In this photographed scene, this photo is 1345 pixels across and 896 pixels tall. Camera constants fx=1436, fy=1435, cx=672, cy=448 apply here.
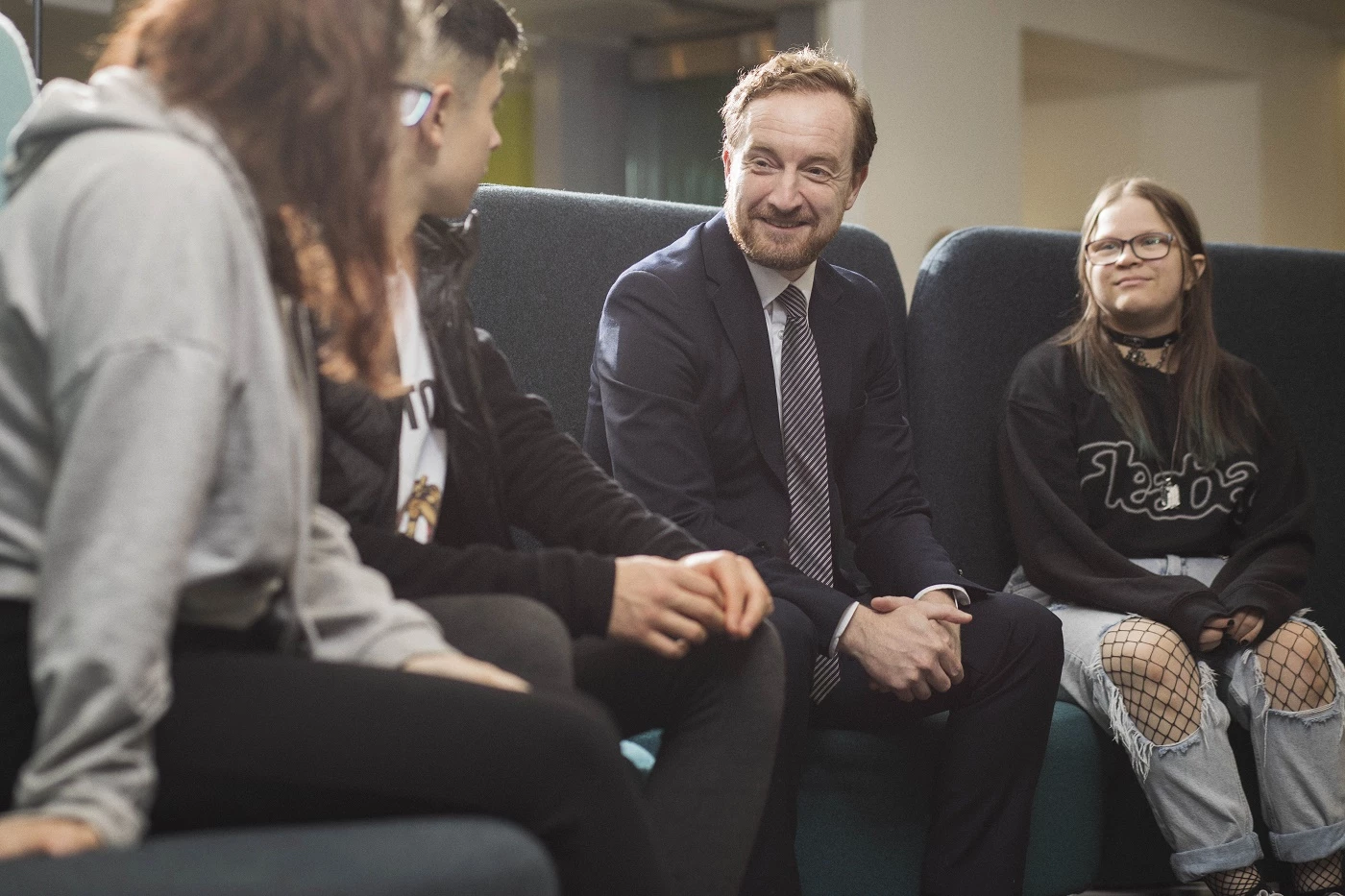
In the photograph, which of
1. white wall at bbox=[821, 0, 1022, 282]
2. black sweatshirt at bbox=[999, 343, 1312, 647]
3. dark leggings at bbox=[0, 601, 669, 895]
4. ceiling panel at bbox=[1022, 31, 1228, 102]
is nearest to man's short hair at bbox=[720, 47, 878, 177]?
black sweatshirt at bbox=[999, 343, 1312, 647]

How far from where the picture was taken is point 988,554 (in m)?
2.48

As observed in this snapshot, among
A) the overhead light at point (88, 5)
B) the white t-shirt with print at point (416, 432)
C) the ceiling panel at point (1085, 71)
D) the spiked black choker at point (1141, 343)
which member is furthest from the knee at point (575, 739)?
the ceiling panel at point (1085, 71)

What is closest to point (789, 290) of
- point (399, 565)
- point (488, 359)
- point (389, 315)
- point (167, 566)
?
point (488, 359)

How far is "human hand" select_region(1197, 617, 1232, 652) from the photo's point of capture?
213 cm

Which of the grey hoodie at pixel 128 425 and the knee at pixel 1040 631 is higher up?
the grey hoodie at pixel 128 425

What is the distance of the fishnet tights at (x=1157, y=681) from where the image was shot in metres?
2.03

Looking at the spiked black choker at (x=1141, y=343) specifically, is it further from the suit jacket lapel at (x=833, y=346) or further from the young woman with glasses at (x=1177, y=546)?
the suit jacket lapel at (x=833, y=346)

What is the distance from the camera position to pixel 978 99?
6.93 metres

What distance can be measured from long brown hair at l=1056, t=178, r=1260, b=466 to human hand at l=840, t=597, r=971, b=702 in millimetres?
746

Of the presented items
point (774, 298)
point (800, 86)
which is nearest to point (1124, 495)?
point (774, 298)

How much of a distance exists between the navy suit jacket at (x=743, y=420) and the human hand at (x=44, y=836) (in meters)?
1.12

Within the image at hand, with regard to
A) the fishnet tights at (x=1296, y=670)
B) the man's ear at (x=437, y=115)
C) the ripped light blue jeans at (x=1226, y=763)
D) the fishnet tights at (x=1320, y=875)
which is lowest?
the fishnet tights at (x=1320, y=875)

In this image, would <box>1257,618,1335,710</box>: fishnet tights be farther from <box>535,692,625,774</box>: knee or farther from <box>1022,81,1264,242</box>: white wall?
<box>1022,81,1264,242</box>: white wall

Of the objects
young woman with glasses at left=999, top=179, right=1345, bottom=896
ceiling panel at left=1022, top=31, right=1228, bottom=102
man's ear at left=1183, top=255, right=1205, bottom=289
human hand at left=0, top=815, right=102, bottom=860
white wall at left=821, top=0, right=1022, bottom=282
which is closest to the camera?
human hand at left=0, top=815, right=102, bottom=860
